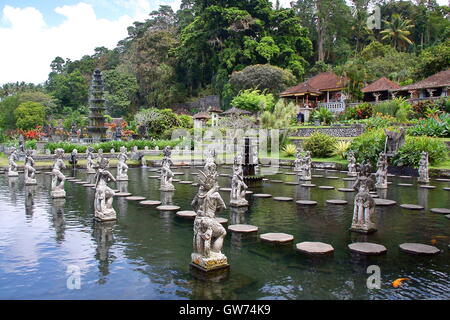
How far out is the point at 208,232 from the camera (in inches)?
280

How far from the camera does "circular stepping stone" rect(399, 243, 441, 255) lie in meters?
8.34

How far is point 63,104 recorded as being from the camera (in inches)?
2815

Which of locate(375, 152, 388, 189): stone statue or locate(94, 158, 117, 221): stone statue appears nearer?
locate(94, 158, 117, 221): stone statue

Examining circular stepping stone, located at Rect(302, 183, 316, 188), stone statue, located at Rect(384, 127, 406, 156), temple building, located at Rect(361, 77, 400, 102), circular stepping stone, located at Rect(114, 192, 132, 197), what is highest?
temple building, located at Rect(361, 77, 400, 102)

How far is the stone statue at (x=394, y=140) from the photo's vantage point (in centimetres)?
2369

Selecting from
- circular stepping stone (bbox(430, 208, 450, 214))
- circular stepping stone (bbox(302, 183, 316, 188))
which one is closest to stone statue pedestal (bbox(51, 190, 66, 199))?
circular stepping stone (bbox(302, 183, 316, 188))

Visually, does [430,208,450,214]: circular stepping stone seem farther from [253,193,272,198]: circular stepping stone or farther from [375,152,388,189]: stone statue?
[253,193,272,198]: circular stepping stone

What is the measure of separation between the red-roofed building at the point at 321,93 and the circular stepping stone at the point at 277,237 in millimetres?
40335

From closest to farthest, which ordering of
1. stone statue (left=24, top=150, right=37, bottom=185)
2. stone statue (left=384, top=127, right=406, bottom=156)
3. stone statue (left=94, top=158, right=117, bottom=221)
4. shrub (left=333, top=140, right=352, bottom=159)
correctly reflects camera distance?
1. stone statue (left=94, top=158, right=117, bottom=221)
2. stone statue (left=24, top=150, right=37, bottom=185)
3. stone statue (left=384, top=127, right=406, bottom=156)
4. shrub (left=333, top=140, right=352, bottom=159)

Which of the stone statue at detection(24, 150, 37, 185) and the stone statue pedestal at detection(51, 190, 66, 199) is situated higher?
the stone statue at detection(24, 150, 37, 185)

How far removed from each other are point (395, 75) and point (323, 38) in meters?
21.1

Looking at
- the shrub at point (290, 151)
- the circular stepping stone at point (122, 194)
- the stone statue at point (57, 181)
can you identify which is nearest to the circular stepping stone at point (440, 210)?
the circular stepping stone at point (122, 194)

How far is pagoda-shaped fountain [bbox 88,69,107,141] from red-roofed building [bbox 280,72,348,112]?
74.9 feet

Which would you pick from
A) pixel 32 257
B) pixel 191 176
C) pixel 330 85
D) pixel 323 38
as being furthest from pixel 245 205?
pixel 323 38
